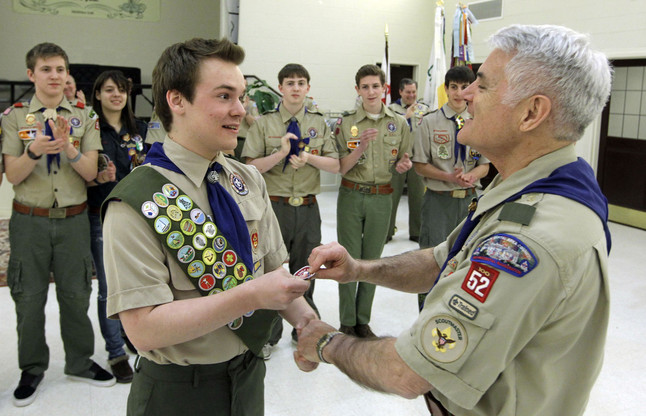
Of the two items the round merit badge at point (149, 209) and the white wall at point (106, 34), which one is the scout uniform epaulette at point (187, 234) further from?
the white wall at point (106, 34)

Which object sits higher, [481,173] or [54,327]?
[481,173]

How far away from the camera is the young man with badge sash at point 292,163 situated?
349 cm

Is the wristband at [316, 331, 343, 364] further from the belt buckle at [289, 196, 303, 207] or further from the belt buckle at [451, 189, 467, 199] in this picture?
the belt buckle at [451, 189, 467, 199]

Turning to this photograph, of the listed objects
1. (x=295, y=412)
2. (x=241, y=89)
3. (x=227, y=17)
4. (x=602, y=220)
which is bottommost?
(x=295, y=412)

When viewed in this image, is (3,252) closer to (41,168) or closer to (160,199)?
(41,168)

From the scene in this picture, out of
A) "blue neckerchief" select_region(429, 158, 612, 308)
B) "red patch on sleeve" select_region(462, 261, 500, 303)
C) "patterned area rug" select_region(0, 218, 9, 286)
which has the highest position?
"blue neckerchief" select_region(429, 158, 612, 308)

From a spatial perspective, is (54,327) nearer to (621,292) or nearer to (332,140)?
(332,140)

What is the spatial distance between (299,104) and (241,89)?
224cm

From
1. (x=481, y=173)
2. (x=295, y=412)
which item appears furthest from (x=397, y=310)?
(x=295, y=412)

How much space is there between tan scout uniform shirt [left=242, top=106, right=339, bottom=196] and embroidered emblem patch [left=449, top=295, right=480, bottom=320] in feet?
8.18

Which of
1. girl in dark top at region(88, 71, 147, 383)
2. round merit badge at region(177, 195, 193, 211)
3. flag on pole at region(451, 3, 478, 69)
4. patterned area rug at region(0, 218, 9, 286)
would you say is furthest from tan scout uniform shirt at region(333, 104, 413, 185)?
patterned area rug at region(0, 218, 9, 286)

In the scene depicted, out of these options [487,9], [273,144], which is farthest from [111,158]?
[487,9]

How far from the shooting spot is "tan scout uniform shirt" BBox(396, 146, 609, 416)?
1.02 metres

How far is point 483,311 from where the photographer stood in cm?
103
